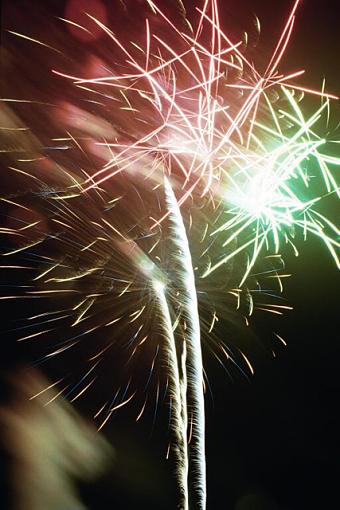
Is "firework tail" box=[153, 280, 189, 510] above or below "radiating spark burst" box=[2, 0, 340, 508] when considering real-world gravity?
below

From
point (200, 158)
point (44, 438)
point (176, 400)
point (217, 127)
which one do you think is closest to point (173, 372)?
point (176, 400)

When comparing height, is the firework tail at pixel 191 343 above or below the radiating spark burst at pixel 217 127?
below

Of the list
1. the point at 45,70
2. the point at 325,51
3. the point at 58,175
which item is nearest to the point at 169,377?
the point at 58,175

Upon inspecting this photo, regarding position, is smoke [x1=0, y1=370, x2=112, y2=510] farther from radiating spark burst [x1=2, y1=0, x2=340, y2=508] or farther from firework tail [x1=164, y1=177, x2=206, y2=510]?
firework tail [x1=164, y1=177, x2=206, y2=510]

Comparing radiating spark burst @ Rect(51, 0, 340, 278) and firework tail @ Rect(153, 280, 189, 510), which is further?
firework tail @ Rect(153, 280, 189, 510)

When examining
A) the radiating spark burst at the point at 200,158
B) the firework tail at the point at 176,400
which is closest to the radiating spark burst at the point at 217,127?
the radiating spark burst at the point at 200,158

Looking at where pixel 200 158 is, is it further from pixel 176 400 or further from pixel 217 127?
pixel 176 400

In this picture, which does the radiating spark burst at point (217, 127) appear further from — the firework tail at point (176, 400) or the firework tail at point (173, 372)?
the firework tail at point (176, 400)

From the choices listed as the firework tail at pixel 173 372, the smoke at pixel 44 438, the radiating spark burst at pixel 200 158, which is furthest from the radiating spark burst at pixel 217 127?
the smoke at pixel 44 438

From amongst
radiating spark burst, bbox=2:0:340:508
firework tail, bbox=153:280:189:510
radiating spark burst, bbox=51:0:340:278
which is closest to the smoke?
radiating spark burst, bbox=2:0:340:508

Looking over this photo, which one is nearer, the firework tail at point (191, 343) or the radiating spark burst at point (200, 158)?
the radiating spark burst at point (200, 158)
